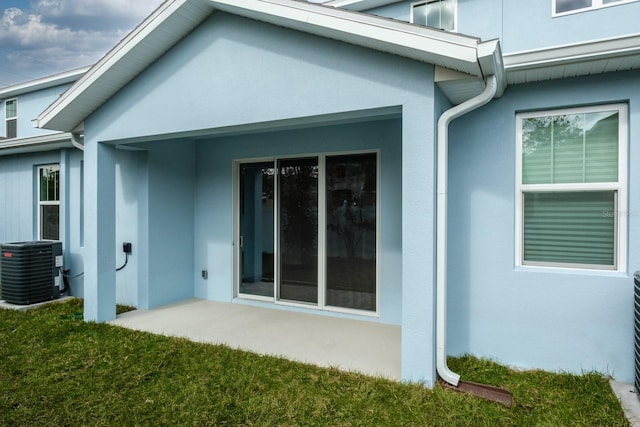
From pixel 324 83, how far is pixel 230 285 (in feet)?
14.5

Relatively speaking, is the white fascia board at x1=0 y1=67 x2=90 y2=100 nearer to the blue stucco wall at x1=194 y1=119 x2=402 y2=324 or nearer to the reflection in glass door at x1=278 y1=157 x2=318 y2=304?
the blue stucco wall at x1=194 y1=119 x2=402 y2=324

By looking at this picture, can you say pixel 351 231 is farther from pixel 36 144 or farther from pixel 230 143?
pixel 36 144

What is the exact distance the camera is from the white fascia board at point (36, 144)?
282 inches

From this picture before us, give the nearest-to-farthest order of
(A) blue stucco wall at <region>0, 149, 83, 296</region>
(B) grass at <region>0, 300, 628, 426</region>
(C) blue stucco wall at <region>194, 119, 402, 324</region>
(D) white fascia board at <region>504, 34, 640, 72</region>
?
1. (B) grass at <region>0, 300, 628, 426</region>
2. (D) white fascia board at <region>504, 34, 640, 72</region>
3. (C) blue stucco wall at <region>194, 119, 402, 324</region>
4. (A) blue stucco wall at <region>0, 149, 83, 296</region>

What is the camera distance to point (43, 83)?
1027 centimetres

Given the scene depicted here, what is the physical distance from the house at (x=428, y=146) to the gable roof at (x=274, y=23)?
0.06ft

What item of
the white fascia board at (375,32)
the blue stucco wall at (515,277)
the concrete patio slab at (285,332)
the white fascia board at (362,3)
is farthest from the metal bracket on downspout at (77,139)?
the blue stucco wall at (515,277)

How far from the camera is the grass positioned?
10.7ft

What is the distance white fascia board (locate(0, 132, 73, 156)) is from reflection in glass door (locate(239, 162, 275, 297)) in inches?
127

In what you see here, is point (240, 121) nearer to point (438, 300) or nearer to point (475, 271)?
point (438, 300)

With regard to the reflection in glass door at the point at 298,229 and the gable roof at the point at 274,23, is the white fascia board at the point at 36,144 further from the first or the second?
the reflection in glass door at the point at 298,229

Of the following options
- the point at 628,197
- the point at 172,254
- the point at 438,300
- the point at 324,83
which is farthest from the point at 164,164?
the point at 628,197

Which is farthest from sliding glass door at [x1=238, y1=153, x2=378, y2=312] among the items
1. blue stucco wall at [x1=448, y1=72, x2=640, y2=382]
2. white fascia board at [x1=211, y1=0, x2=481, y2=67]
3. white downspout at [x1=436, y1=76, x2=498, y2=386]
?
white fascia board at [x1=211, y1=0, x2=481, y2=67]

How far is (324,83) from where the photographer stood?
4.02m
